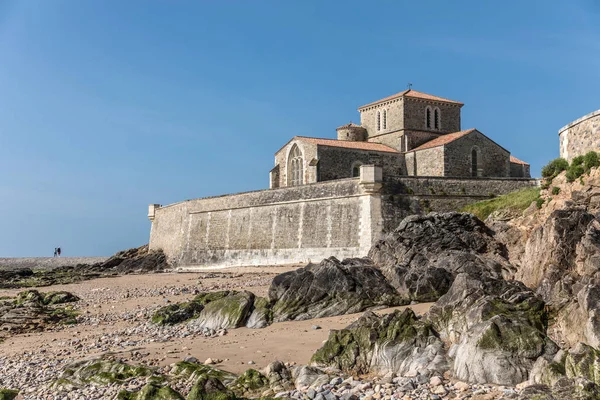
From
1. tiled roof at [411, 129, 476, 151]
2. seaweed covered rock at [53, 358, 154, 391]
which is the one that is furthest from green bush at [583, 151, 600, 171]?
tiled roof at [411, 129, 476, 151]

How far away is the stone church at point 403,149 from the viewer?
35.4 m

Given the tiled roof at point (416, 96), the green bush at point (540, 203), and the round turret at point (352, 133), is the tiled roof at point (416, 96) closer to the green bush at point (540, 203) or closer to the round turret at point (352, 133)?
the round turret at point (352, 133)

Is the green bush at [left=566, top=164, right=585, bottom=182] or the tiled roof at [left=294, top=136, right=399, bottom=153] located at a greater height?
the tiled roof at [left=294, top=136, right=399, bottom=153]

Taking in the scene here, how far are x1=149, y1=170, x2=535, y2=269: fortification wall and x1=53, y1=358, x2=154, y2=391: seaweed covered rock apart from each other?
18257 millimetres

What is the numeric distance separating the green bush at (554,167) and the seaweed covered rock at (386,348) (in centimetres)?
1009

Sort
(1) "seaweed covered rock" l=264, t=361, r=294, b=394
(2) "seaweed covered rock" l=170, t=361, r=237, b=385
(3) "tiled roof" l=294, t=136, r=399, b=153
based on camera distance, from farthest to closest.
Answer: (3) "tiled roof" l=294, t=136, r=399, b=153
(2) "seaweed covered rock" l=170, t=361, r=237, b=385
(1) "seaweed covered rock" l=264, t=361, r=294, b=394

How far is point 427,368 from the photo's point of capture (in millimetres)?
9227

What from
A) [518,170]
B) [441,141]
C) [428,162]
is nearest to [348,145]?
[428,162]

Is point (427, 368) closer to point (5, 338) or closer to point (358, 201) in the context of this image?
point (5, 338)

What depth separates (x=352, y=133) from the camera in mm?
42156

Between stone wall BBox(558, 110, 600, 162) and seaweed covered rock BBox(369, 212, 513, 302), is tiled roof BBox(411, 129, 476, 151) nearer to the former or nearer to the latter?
seaweed covered rock BBox(369, 212, 513, 302)

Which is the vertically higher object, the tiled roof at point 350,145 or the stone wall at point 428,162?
the tiled roof at point 350,145

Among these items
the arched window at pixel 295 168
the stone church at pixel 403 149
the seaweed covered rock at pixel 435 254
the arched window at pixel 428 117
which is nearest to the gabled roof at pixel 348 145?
the stone church at pixel 403 149

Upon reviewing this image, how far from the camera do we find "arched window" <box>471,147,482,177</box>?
35812mm
